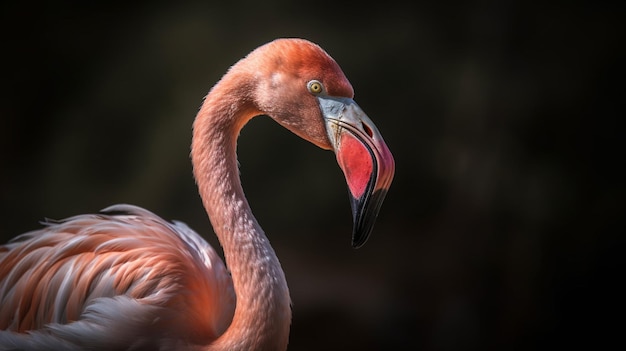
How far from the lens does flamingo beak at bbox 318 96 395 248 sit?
5.13 feet

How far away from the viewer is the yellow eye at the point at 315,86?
162cm

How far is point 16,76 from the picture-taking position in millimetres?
2809

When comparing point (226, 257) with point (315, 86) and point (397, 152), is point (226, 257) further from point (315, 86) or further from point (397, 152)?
point (397, 152)

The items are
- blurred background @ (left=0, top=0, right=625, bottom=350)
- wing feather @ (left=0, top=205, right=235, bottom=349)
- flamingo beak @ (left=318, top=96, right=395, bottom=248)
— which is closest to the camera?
flamingo beak @ (left=318, top=96, right=395, bottom=248)

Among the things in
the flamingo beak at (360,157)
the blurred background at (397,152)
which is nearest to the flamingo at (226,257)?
the flamingo beak at (360,157)

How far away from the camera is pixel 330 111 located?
1.63 meters

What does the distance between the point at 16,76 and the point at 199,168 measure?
1547 millimetres

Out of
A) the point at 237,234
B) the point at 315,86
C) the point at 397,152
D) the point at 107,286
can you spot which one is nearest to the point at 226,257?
the point at 237,234

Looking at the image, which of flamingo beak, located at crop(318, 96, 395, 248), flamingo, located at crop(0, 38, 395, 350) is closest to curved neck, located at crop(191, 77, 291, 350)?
flamingo, located at crop(0, 38, 395, 350)

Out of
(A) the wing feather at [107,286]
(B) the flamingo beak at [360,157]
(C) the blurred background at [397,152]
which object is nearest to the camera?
(B) the flamingo beak at [360,157]

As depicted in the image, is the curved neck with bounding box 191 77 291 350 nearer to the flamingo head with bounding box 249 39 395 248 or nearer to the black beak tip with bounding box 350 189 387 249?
the flamingo head with bounding box 249 39 395 248

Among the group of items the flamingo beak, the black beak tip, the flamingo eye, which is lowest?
the black beak tip

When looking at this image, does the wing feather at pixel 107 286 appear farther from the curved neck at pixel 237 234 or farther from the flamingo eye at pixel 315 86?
the flamingo eye at pixel 315 86

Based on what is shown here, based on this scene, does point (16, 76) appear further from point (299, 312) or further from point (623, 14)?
point (623, 14)
